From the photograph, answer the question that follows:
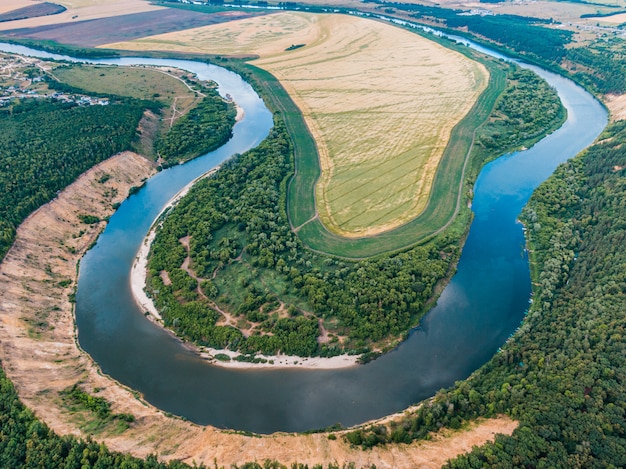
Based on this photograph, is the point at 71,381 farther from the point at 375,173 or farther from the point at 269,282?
the point at 375,173

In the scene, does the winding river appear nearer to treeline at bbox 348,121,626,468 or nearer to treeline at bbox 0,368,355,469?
treeline at bbox 348,121,626,468

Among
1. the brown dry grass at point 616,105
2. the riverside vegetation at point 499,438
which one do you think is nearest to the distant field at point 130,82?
the riverside vegetation at point 499,438

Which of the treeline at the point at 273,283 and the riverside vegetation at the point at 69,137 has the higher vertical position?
the riverside vegetation at the point at 69,137

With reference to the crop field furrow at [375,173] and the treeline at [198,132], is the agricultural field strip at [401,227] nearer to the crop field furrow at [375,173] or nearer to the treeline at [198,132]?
the crop field furrow at [375,173]

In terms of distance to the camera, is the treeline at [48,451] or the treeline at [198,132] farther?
the treeline at [198,132]

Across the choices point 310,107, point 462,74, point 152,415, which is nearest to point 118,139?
point 310,107

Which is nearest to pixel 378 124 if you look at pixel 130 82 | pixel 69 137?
pixel 69 137

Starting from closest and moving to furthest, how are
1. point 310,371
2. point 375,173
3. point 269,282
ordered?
point 310,371, point 269,282, point 375,173
